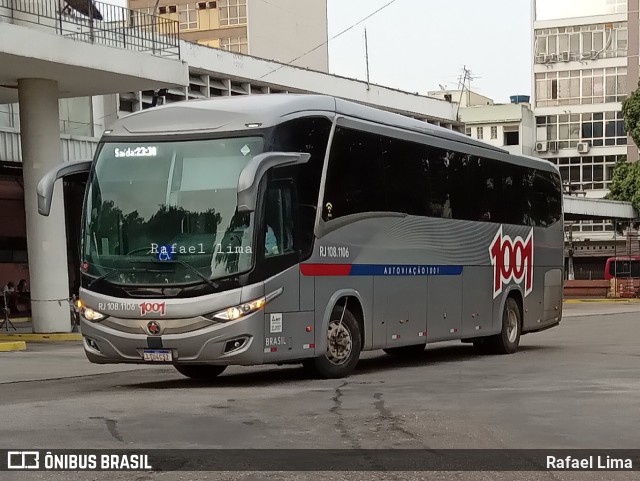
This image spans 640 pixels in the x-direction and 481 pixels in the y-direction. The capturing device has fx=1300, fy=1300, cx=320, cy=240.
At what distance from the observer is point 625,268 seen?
228 feet

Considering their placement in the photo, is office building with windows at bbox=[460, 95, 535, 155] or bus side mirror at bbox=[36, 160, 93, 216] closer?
bus side mirror at bbox=[36, 160, 93, 216]

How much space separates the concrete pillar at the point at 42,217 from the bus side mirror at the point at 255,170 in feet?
47.7

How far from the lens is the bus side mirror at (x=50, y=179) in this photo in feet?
49.6

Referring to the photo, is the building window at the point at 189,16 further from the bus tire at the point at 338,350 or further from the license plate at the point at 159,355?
the license plate at the point at 159,355

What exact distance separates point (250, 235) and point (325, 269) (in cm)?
163

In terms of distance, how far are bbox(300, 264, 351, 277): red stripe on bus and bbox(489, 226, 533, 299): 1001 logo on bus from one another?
5.28 meters

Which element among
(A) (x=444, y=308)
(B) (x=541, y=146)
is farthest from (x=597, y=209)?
(A) (x=444, y=308)

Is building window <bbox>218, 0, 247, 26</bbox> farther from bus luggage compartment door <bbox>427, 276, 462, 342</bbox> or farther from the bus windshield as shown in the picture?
the bus windshield

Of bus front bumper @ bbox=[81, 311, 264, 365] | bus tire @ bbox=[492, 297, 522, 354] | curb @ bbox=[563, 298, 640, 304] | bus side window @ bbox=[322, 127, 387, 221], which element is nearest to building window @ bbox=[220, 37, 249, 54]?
curb @ bbox=[563, 298, 640, 304]

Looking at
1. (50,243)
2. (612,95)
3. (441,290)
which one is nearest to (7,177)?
(50,243)

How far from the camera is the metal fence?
89.4 ft

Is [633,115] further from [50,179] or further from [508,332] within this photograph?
[50,179]

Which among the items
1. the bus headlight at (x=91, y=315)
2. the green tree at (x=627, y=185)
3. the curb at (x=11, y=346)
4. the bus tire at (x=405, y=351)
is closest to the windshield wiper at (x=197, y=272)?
the bus headlight at (x=91, y=315)

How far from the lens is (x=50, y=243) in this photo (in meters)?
28.8
